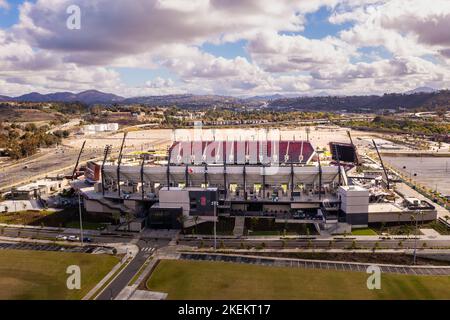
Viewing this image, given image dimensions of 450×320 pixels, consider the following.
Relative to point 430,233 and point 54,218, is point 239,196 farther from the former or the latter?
point 54,218

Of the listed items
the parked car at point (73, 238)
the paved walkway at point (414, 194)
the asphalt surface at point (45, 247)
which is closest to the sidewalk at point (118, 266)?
the asphalt surface at point (45, 247)

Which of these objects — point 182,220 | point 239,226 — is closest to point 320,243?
point 239,226

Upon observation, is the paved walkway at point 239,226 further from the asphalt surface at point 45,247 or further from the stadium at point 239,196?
the asphalt surface at point 45,247

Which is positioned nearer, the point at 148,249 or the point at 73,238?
the point at 148,249

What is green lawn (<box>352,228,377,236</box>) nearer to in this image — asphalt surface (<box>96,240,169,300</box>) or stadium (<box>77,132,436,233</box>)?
stadium (<box>77,132,436,233</box>)

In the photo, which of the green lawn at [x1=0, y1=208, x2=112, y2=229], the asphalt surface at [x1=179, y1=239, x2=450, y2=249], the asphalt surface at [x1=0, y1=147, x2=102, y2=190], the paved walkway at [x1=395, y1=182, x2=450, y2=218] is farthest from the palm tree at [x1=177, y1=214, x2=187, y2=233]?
the asphalt surface at [x1=0, y1=147, x2=102, y2=190]
